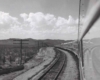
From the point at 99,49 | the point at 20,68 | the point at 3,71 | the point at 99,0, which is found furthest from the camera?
the point at 20,68

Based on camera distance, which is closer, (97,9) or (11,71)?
(97,9)

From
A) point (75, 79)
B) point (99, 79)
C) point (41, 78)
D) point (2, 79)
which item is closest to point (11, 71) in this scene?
point (2, 79)

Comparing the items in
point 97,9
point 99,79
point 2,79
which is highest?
point 97,9

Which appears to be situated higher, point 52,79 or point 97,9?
point 97,9

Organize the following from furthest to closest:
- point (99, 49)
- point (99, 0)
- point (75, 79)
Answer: point (75, 79) < point (99, 49) < point (99, 0)

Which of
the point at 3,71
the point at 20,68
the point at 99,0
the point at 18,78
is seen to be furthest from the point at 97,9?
the point at 20,68

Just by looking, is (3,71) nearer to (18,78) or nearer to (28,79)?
(18,78)

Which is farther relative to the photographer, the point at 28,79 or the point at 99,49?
the point at 28,79

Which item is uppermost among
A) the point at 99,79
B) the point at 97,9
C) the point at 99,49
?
the point at 97,9

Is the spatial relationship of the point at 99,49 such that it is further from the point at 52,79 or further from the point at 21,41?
the point at 21,41
